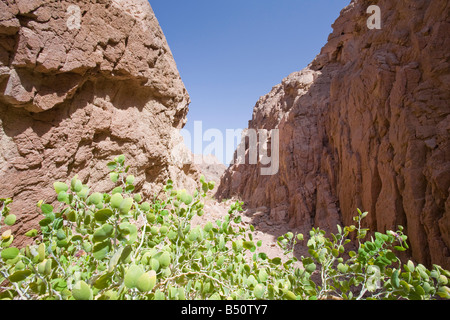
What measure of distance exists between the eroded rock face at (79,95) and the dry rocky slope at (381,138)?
576 centimetres

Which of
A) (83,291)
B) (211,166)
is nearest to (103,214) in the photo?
(83,291)

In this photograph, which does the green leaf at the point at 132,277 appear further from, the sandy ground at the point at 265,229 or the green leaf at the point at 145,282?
the sandy ground at the point at 265,229

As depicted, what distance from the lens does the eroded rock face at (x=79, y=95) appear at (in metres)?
3.31

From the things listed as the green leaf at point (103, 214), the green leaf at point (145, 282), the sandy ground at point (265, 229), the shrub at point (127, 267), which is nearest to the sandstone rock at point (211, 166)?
the sandy ground at point (265, 229)

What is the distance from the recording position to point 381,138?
5.88 m

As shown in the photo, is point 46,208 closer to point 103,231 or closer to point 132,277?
point 103,231

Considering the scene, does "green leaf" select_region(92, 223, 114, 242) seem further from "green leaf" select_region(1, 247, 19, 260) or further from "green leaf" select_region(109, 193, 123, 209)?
"green leaf" select_region(1, 247, 19, 260)

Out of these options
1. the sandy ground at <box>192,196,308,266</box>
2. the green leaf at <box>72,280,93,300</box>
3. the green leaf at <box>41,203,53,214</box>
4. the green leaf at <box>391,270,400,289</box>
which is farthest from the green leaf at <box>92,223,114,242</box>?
the sandy ground at <box>192,196,308,266</box>

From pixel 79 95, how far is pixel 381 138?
747 centimetres

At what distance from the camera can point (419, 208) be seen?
445cm

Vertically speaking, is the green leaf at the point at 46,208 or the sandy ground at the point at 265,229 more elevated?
the green leaf at the point at 46,208
